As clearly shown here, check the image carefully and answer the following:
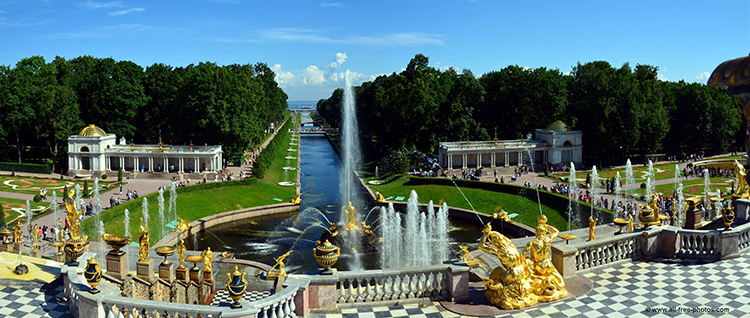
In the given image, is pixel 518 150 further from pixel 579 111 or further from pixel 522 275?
pixel 522 275

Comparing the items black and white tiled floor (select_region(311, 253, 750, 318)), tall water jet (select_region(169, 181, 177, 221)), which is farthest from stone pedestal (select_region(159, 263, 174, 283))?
tall water jet (select_region(169, 181, 177, 221))

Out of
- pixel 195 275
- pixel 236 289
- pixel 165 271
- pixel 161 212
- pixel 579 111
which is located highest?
pixel 579 111

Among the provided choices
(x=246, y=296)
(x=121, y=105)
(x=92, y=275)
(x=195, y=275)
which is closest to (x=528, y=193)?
(x=246, y=296)

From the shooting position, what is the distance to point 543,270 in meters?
15.8

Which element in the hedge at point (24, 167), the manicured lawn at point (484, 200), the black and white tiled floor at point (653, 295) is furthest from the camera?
the hedge at point (24, 167)

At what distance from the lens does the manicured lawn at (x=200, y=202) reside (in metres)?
44.4

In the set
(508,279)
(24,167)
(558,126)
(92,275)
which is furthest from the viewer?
(558,126)

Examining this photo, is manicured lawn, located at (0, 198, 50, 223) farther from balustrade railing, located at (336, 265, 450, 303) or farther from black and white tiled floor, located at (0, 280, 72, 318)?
balustrade railing, located at (336, 265, 450, 303)

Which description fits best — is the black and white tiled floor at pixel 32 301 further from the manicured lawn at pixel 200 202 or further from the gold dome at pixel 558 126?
the gold dome at pixel 558 126

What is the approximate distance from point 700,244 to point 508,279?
26.3 feet

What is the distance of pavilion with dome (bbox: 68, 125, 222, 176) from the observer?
69.5 metres

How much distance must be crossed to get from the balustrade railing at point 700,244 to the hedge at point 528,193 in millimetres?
27099

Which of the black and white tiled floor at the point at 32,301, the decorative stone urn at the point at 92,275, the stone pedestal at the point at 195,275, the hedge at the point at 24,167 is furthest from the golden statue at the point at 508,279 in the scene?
the hedge at the point at 24,167

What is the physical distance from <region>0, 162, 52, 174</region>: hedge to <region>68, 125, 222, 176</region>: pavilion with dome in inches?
99.1
